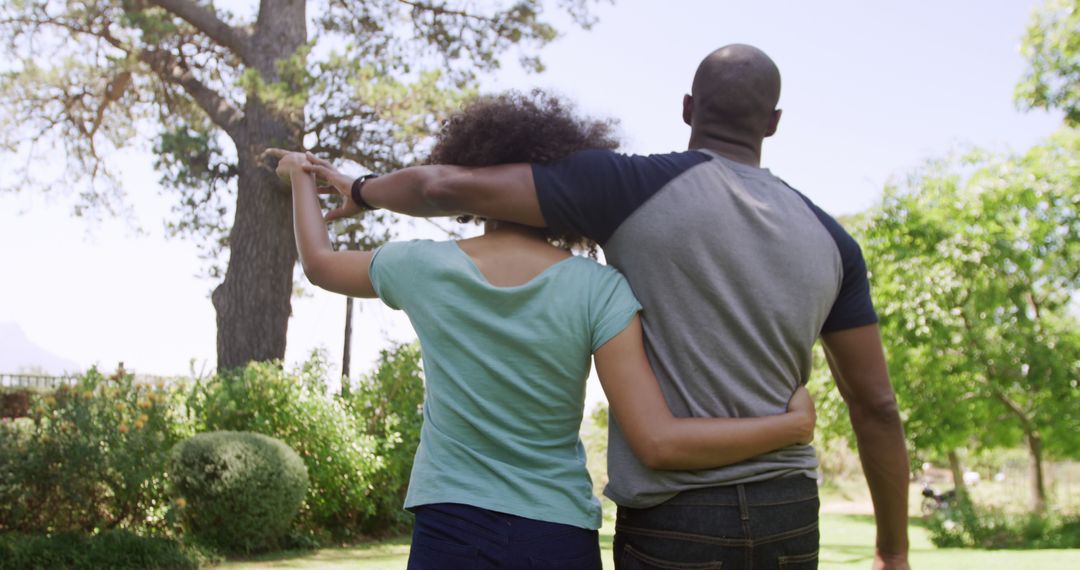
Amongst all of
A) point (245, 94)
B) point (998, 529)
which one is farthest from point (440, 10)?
point (998, 529)

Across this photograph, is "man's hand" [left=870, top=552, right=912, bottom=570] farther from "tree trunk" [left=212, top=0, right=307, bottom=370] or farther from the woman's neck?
"tree trunk" [left=212, top=0, right=307, bottom=370]

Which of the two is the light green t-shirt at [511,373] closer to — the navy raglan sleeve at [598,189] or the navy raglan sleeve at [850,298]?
the navy raglan sleeve at [598,189]

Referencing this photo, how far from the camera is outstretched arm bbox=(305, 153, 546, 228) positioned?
6.33ft

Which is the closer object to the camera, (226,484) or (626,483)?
(626,483)

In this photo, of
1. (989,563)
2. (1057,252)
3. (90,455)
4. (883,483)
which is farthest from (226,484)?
(1057,252)

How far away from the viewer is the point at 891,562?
89.7 inches

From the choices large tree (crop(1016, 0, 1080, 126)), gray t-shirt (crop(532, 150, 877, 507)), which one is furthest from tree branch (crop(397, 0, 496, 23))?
gray t-shirt (crop(532, 150, 877, 507))

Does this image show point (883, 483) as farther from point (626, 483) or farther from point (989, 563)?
point (989, 563)

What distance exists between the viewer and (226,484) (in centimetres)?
968

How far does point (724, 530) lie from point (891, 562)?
0.67 metres

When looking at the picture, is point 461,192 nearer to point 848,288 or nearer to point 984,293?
point 848,288

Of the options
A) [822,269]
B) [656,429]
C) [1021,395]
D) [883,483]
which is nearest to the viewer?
[656,429]

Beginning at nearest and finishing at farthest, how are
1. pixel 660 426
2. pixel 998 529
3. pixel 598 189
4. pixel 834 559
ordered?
pixel 660 426, pixel 598 189, pixel 834 559, pixel 998 529

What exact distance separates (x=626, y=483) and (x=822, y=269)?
566 millimetres
